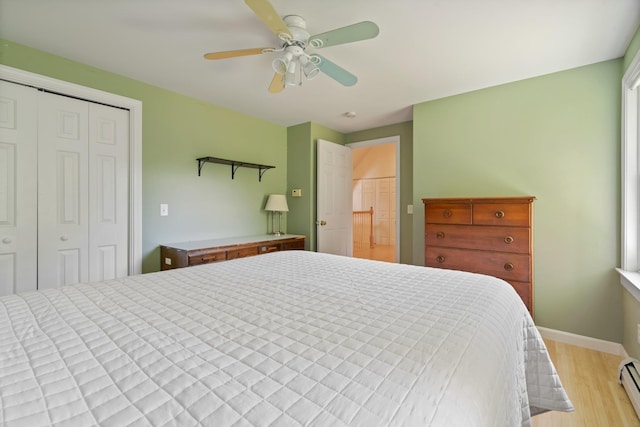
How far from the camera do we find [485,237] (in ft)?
7.73

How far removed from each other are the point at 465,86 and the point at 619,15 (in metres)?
1.09

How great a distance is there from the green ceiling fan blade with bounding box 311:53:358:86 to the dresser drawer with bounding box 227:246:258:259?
6.26ft

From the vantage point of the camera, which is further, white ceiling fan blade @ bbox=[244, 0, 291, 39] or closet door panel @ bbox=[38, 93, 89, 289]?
closet door panel @ bbox=[38, 93, 89, 289]

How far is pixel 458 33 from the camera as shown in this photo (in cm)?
188

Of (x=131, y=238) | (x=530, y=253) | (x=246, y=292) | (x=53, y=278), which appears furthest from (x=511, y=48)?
(x=53, y=278)

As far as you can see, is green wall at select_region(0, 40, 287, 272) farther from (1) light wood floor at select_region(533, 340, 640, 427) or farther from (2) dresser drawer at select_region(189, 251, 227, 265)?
(1) light wood floor at select_region(533, 340, 640, 427)

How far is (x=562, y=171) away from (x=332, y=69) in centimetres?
223

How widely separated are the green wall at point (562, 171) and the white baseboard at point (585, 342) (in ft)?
0.16

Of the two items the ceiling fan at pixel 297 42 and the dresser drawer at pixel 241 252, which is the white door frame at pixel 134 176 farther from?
the ceiling fan at pixel 297 42

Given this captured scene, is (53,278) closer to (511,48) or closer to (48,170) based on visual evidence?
(48,170)

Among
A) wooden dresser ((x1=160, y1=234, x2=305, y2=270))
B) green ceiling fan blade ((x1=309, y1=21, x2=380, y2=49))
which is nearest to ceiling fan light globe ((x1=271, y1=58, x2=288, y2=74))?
green ceiling fan blade ((x1=309, y1=21, x2=380, y2=49))

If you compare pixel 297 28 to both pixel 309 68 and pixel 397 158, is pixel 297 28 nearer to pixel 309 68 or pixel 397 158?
pixel 309 68

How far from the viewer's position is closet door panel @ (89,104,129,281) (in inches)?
94.3

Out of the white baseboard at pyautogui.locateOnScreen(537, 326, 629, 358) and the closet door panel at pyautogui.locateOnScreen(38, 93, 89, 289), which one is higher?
the closet door panel at pyautogui.locateOnScreen(38, 93, 89, 289)
